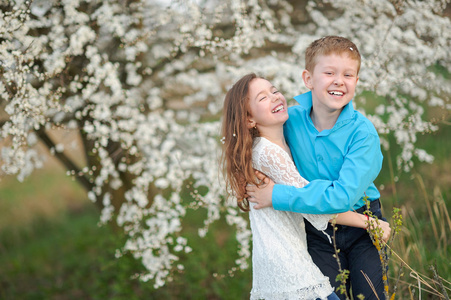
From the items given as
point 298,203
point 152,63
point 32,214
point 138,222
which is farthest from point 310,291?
point 32,214

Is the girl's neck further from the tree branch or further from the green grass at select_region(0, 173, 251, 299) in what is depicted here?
the tree branch

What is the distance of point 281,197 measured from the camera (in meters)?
1.84

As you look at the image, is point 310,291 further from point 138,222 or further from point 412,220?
point 412,220

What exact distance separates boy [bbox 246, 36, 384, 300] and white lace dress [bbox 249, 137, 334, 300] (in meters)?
0.08

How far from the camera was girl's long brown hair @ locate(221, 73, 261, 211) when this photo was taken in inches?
79.1

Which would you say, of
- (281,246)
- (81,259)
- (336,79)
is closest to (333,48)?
(336,79)

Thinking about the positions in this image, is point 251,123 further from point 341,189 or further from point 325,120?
point 341,189

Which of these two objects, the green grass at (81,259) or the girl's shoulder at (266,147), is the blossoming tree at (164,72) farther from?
the girl's shoulder at (266,147)

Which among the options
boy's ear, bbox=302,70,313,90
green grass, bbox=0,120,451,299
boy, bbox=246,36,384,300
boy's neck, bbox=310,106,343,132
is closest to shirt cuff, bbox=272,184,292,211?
boy, bbox=246,36,384,300

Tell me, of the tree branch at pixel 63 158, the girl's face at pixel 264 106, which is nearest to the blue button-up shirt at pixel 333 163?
the girl's face at pixel 264 106

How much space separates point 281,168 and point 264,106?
34 centimetres

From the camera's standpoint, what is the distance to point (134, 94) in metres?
3.64

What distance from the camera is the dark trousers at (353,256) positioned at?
1903mm

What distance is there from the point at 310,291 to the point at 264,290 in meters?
0.22
